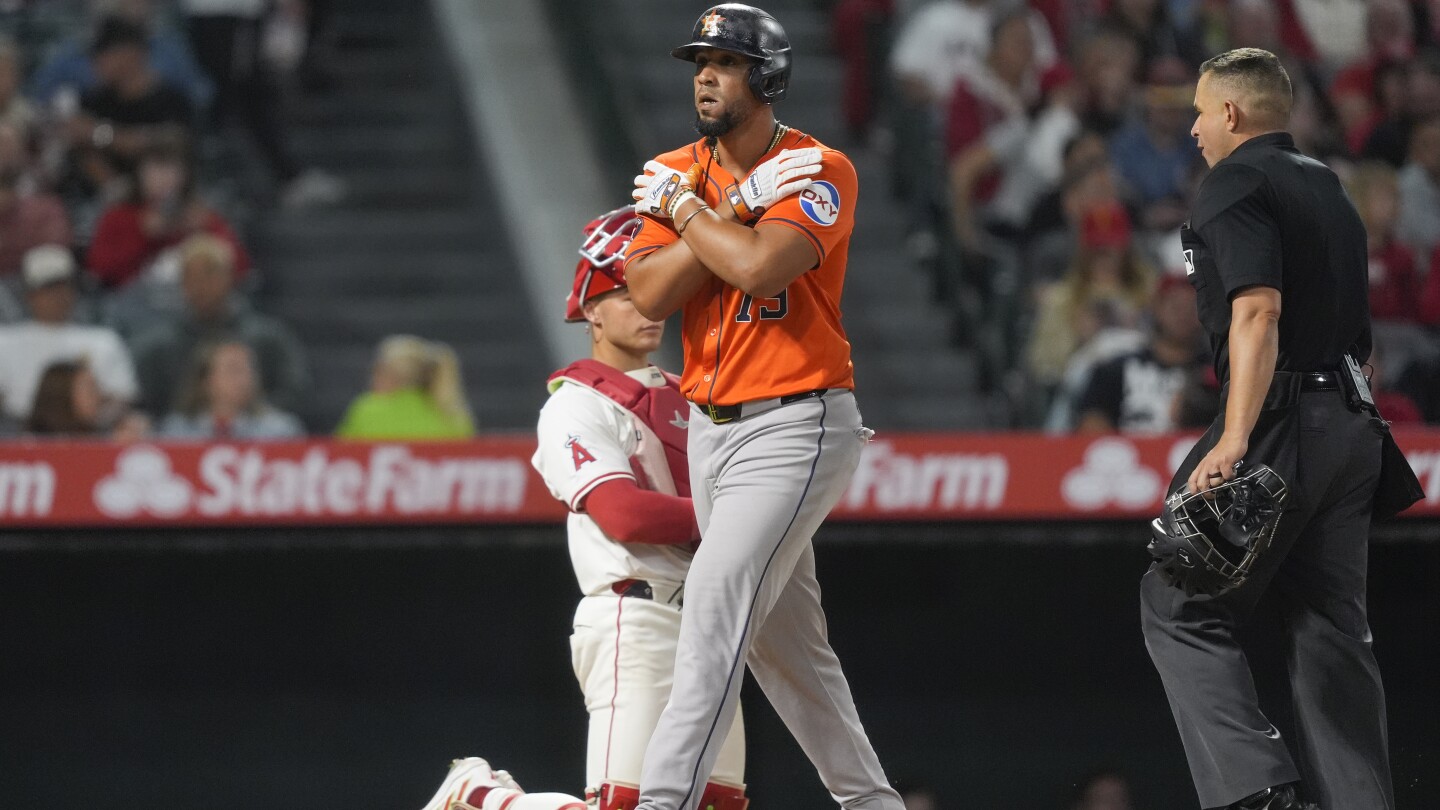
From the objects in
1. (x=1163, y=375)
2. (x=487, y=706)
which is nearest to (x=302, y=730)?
(x=487, y=706)

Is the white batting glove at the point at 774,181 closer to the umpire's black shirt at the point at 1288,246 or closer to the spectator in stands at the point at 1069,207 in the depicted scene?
the umpire's black shirt at the point at 1288,246

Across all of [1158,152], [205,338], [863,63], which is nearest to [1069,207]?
[1158,152]

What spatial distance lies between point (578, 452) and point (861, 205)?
241 inches

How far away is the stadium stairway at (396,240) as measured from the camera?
9383mm

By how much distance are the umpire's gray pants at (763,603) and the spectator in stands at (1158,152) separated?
19.0 ft

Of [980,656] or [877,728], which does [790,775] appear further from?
[980,656]

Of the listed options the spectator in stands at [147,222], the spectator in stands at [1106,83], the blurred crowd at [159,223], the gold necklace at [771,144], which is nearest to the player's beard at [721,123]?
the gold necklace at [771,144]

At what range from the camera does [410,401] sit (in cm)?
746

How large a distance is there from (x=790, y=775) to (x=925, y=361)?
343 cm

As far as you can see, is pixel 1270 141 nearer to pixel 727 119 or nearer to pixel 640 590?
pixel 727 119

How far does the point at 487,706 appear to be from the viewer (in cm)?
617

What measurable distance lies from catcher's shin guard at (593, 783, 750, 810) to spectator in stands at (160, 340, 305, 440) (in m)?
3.47

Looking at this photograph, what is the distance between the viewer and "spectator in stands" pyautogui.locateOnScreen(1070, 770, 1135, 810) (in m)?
5.88

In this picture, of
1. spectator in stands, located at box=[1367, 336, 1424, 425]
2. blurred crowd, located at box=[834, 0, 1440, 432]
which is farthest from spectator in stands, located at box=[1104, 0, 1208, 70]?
spectator in stands, located at box=[1367, 336, 1424, 425]
